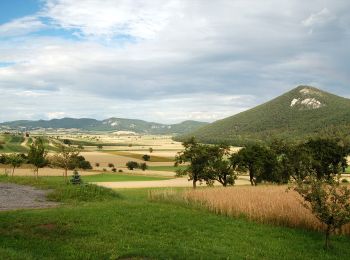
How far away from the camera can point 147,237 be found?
20.0 m

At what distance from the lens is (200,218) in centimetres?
2511

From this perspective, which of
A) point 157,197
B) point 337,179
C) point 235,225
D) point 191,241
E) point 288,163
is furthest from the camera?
point 288,163

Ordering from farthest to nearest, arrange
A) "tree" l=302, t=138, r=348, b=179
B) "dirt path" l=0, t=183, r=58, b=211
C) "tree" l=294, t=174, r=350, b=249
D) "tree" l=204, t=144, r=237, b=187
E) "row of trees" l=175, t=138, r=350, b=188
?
"tree" l=302, t=138, r=348, b=179
"tree" l=204, t=144, r=237, b=187
"row of trees" l=175, t=138, r=350, b=188
"dirt path" l=0, t=183, r=58, b=211
"tree" l=294, t=174, r=350, b=249

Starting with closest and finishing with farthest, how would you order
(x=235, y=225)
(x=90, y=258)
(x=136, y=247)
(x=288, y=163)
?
(x=90, y=258), (x=136, y=247), (x=235, y=225), (x=288, y=163)

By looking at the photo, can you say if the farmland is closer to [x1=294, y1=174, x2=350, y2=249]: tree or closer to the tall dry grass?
the tall dry grass

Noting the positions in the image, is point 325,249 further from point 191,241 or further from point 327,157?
point 327,157

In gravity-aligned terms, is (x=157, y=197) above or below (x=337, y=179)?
below

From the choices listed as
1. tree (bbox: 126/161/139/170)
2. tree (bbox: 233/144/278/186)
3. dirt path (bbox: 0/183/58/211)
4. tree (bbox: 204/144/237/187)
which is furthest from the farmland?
tree (bbox: 126/161/139/170)

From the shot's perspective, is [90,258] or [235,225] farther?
[235,225]

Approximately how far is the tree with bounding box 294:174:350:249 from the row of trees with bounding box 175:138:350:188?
41691 millimetres

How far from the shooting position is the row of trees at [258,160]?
66.2m

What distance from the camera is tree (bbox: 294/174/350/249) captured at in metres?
20.0

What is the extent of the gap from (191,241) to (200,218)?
18.3 feet

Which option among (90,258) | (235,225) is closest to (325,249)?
(235,225)
